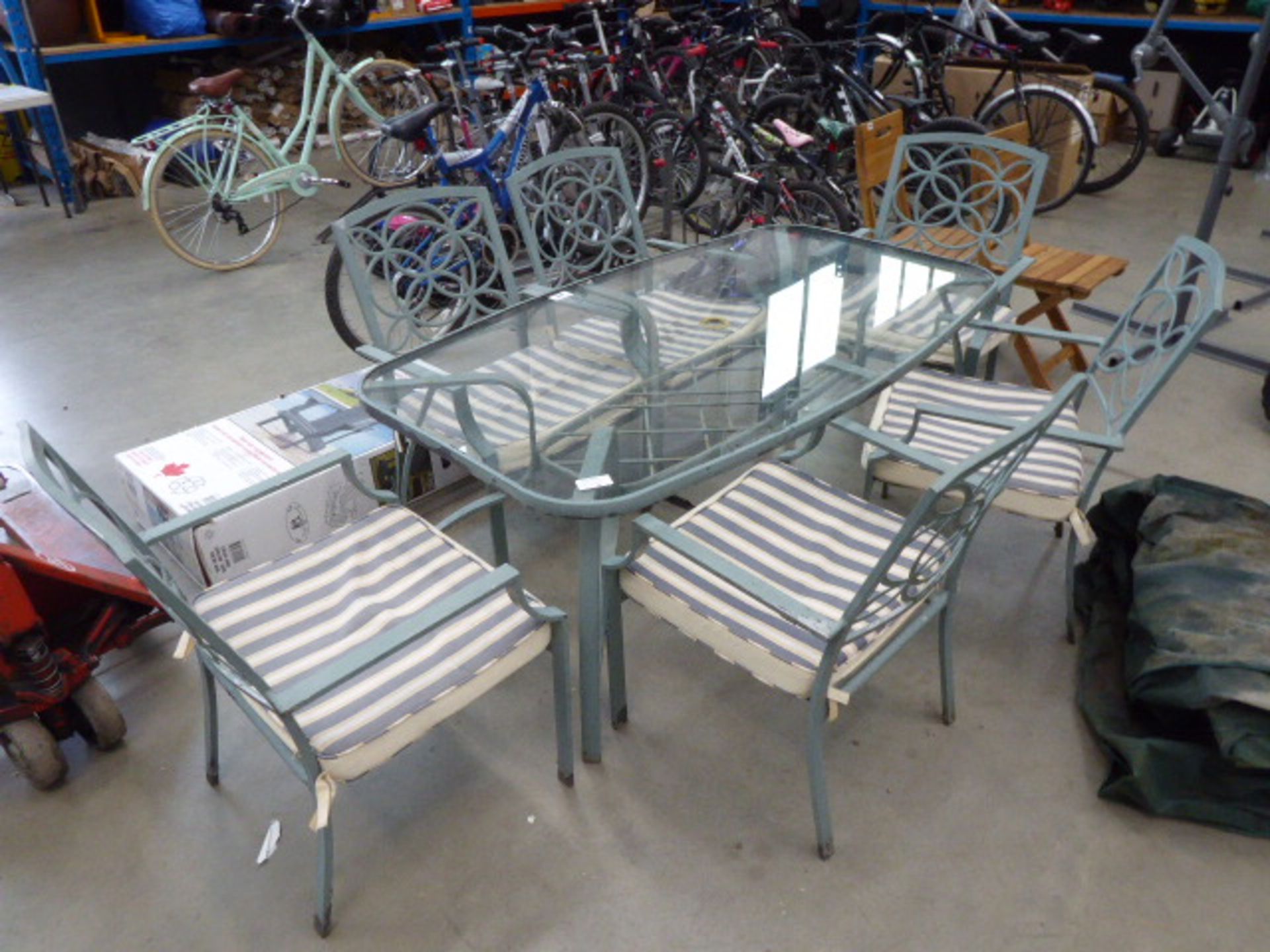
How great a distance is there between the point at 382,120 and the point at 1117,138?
4.61 m

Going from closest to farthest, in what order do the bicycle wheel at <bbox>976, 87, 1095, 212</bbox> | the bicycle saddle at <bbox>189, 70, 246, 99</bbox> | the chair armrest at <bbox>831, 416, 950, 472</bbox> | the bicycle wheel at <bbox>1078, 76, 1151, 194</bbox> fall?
1. the chair armrest at <bbox>831, 416, 950, 472</bbox>
2. the bicycle saddle at <bbox>189, 70, 246, 99</bbox>
3. the bicycle wheel at <bbox>976, 87, 1095, 212</bbox>
4. the bicycle wheel at <bbox>1078, 76, 1151, 194</bbox>

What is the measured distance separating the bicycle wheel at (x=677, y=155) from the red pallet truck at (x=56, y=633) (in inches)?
121

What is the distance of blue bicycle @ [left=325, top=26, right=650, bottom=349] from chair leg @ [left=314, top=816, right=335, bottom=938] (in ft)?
6.54

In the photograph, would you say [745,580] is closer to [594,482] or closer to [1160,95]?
[594,482]

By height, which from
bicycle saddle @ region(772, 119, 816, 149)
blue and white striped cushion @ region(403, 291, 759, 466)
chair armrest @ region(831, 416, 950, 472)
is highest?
bicycle saddle @ region(772, 119, 816, 149)

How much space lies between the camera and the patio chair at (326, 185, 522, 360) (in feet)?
6.98

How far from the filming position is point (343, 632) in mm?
1506

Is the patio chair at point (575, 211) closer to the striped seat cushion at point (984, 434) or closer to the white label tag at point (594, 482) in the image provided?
the striped seat cushion at point (984, 434)

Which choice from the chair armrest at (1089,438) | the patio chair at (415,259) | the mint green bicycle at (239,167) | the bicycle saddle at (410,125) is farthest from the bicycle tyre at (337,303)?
the chair armrest at (1089,438)

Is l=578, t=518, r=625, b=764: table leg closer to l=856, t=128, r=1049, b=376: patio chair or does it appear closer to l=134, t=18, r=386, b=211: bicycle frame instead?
l=856, t=128, r=1049, b=376: patio chair

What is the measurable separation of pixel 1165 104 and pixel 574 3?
4018 millimetres

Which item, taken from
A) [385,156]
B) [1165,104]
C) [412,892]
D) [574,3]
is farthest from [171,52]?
[1165,104]

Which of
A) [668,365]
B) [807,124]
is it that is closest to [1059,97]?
[807,124]

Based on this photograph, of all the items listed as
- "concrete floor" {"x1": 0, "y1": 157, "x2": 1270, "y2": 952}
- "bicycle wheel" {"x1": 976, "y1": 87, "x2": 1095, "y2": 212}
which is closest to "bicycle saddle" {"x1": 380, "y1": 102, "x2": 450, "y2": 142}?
"concrete floor" {"x1": 0, "y1": 157, "x2": 1270, "y2": 952}
